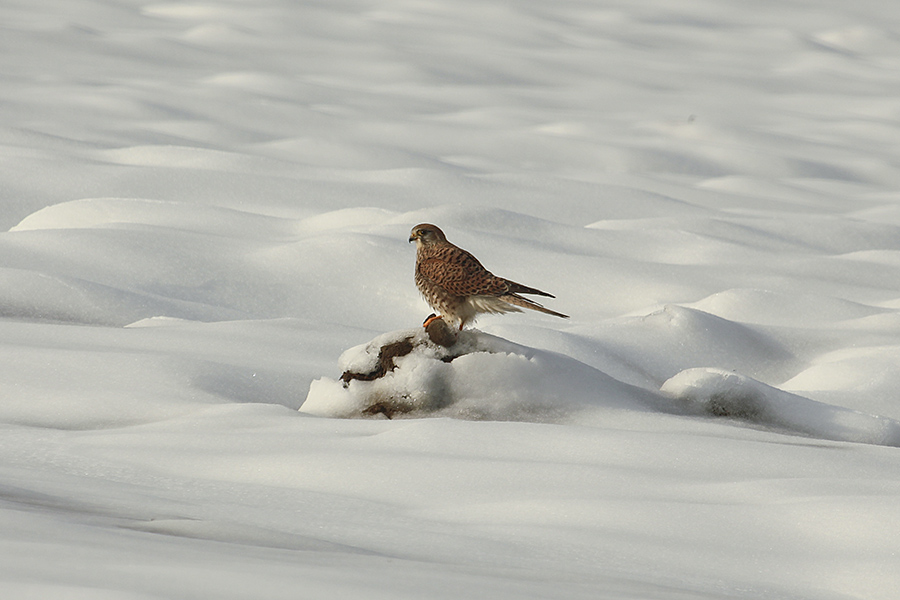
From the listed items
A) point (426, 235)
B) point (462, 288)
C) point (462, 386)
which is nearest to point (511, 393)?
point (462, 386)

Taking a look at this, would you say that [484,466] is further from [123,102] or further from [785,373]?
[123,102]

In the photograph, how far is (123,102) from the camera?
7.87m

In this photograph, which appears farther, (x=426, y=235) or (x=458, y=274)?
(x=426, y=235)

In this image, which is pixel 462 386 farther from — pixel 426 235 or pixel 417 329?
pixel 426 235

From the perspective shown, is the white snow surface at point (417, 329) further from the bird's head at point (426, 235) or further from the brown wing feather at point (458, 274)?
the bird's head at point (426, 235)

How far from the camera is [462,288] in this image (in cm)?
296

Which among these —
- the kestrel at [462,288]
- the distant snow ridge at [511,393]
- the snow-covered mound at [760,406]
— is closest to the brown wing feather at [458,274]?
the kestrel at [462,288]

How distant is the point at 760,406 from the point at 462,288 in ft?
3.11

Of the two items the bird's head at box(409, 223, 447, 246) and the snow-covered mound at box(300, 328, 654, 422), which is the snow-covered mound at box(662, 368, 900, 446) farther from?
the bird's head at box(409, 223, 447, 246)

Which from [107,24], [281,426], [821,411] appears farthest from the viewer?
[107,24]

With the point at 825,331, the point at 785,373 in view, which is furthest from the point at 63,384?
the point at 825,331

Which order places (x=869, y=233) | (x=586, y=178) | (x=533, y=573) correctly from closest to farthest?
A: 1. (x=533, y=573)
2. (x=869, y=233)
3. (x=586, y=178)

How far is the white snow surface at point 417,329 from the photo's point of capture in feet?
5.55

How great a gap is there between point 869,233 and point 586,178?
1965mm
